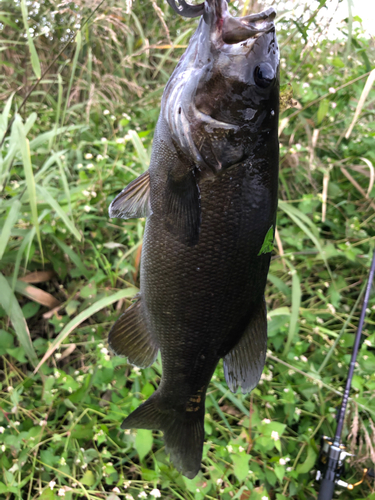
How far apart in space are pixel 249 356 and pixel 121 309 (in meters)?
1.12

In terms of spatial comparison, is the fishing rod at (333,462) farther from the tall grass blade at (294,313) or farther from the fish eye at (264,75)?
the fish eye at (264,75)

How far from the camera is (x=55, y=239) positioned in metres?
1.99

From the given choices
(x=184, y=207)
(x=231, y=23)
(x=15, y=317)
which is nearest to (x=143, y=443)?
(x=15, y=317)

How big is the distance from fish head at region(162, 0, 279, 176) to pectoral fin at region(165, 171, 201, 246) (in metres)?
0.06

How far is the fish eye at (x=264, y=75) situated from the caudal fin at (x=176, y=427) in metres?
1.09

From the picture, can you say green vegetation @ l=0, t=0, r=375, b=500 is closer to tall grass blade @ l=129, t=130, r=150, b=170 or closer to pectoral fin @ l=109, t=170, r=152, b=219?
tall grass blade @ l=129, t=130, r=150, b=170

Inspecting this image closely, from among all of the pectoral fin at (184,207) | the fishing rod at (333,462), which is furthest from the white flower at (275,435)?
the pectoral fin at (184,207)

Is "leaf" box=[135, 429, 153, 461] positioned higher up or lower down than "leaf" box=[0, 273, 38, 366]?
lower down

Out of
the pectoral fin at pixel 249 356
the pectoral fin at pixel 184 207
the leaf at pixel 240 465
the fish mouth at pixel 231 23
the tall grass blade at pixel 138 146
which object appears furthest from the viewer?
the tall grass blade at pixel 138 146

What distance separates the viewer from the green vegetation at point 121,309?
64.4 inches

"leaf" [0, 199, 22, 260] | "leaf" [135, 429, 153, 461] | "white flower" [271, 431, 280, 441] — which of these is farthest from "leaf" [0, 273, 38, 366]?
"white flower" [271, 431, 280, 441]

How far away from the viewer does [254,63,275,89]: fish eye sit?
958 mm

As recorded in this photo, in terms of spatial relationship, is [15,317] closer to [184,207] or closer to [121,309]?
[121,309]

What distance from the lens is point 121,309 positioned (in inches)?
83.4
